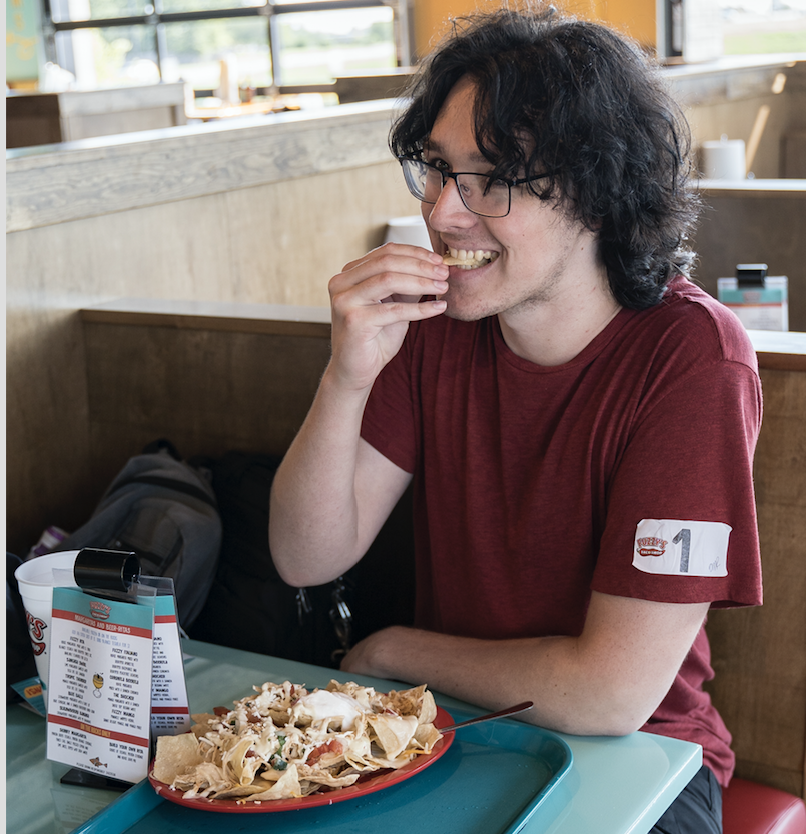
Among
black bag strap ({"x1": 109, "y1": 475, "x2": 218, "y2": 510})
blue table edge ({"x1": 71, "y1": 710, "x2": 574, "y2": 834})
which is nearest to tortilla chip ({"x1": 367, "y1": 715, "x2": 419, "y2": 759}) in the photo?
blue table edge ({"x1": 71, "y1": 710, "x2": 574, "y2": 834})

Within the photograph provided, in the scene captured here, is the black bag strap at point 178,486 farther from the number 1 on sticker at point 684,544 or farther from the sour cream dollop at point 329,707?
the number 1 on sticker at point 684,544

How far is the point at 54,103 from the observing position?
425 cm

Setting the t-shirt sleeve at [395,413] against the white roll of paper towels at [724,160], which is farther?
the white roll of paper towels at [724,160]

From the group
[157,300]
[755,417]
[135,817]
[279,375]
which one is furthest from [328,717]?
[157,300]

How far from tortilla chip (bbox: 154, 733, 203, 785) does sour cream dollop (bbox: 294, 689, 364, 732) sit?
10cm

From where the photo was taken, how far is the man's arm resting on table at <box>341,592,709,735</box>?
1.04 metres

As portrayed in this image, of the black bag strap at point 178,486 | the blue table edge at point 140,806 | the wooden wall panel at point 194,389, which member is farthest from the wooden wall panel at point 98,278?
the blue table edge at point 140,806

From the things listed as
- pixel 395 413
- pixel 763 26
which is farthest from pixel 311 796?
pixel 763 26

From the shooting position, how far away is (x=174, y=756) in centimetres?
94

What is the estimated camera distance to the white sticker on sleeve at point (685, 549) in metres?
1.04

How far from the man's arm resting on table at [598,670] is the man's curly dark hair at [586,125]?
0.38 metres

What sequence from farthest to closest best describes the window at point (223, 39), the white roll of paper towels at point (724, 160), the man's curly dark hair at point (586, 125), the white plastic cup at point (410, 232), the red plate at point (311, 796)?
the window at point (223, 39), the white roll of paper towels at point (724, 160), the white plastic cup at point (410, 232), the man's curly dark hair at point (586, 125), the red plate at point (311, 796)

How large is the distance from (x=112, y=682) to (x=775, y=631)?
2.97 feet

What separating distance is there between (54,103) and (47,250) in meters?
2.60
